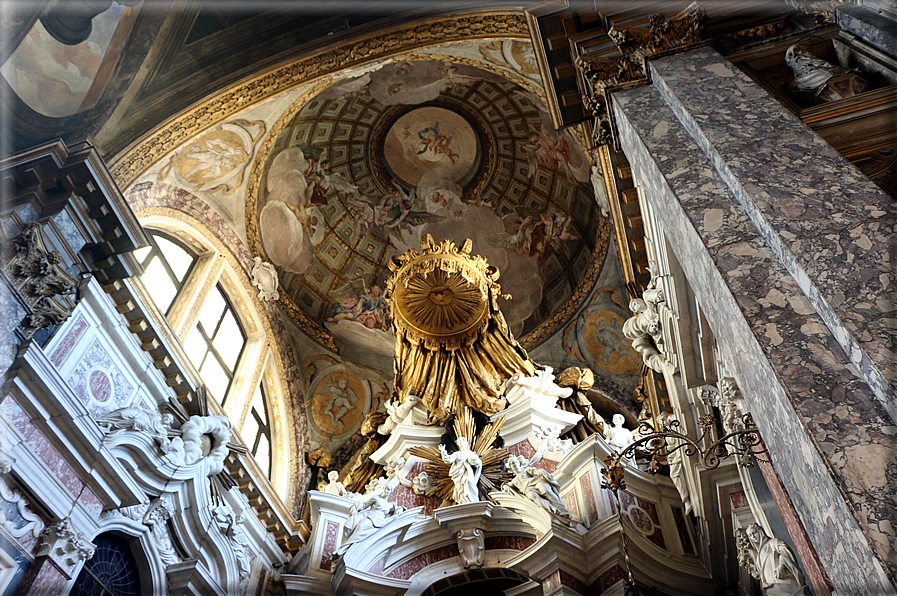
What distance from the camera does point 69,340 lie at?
6180 millimetres

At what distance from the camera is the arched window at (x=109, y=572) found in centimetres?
574

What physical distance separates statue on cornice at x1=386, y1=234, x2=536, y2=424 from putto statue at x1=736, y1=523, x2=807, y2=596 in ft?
21.8

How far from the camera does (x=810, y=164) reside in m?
3.39

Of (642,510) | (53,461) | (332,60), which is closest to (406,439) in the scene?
(642,510)

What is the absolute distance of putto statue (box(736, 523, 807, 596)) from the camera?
416cm

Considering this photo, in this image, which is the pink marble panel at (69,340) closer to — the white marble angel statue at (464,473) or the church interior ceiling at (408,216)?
the white marble angel statue at (464,473)

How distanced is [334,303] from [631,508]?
806 cm

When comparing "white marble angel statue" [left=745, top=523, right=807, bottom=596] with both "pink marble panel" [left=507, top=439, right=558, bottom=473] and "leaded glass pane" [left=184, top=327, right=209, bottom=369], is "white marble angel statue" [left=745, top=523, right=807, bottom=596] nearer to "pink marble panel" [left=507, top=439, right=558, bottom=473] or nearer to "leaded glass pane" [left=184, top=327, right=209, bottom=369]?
"pink marble panel" [left=507, top=439, right=558, bottom=473]

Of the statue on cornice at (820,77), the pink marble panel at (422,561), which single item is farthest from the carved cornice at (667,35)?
the pink marble panel at (422,561)

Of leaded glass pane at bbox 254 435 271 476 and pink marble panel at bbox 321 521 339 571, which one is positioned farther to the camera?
leaded glass pane at bbox 254 435 271 476

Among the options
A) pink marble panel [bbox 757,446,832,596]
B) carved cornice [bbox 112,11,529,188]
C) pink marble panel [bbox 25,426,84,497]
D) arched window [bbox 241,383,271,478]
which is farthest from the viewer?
arched window [bbox 241,383,271,478]

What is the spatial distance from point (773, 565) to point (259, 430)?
881 cm

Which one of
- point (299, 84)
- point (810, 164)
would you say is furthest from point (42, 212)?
point (810, 164)

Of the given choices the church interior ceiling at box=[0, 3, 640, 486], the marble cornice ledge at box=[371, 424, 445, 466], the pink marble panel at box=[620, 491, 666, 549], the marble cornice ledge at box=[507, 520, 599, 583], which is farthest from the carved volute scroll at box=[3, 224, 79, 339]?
the pink marble panel at box=[620, 491, 666, 549]
